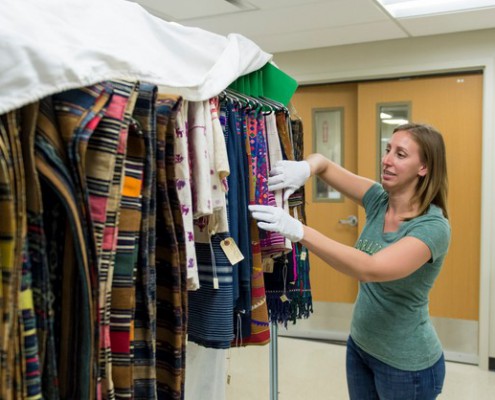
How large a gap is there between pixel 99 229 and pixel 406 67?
140 inches

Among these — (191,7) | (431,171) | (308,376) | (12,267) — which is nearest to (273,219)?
→ (12,267)

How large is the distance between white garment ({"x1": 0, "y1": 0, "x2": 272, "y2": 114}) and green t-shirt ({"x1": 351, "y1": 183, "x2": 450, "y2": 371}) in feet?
2.86

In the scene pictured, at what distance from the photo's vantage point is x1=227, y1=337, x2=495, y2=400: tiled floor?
10.8 feet

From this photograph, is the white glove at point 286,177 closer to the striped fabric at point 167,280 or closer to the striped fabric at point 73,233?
the striped fabric at point 167,280


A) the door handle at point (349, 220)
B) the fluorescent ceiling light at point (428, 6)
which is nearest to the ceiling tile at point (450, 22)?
the fluorescent ceiling light at point (428, 6)

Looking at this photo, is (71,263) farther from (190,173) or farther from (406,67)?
(406,67)

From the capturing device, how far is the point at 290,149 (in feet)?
5.02

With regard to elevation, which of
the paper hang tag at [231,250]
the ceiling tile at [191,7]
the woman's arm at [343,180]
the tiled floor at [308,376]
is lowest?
the tiled floor at [308,376]

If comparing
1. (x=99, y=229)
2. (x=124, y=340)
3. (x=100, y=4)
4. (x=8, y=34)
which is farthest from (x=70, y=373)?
(x=100, y=4)

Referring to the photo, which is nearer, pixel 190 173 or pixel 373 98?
pixel 190 173

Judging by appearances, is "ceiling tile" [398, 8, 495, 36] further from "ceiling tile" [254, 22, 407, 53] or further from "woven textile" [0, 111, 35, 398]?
"woven textile" [0, 111, 35, 398]

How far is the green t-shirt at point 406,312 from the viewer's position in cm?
181

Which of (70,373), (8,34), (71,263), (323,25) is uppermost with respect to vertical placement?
(323,25)

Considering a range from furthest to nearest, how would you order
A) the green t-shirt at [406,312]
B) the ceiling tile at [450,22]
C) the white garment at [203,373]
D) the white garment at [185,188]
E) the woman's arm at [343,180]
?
the ceiling tile at [450,22]
the woman's arm at [343,180]
the green t-shirt at [406,312]
the white garment at [203,373]
the white garment at [185,188]
